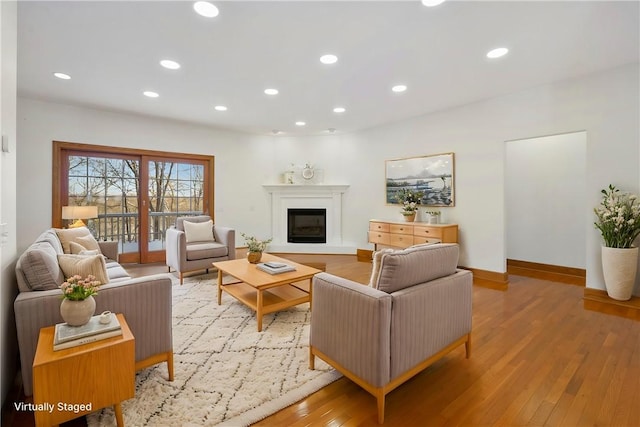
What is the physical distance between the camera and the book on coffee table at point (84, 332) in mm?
1450

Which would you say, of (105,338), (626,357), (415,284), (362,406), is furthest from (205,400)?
(626,357)

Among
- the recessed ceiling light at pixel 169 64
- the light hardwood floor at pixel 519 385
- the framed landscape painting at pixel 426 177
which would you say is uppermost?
the recessed ceiling light at pixel 169 64

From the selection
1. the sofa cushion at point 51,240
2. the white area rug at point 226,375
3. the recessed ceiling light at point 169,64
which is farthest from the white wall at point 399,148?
the white area rug at point 226,375

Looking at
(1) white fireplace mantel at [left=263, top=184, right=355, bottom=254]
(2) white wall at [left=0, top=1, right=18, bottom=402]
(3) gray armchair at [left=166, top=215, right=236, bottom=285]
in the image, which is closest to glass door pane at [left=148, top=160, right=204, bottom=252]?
(3) gray armchair at [left=166, top=215, right=236, bottom=285]

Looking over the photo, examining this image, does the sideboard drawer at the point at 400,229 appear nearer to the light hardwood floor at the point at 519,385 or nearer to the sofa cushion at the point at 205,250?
the light hardwood floor at the point at 519,385

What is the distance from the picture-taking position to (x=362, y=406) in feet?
5.72

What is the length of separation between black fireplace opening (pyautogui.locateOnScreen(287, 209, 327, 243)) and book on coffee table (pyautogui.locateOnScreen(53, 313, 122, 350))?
5.11 m

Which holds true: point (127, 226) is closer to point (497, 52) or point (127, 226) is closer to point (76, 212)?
point (76, 212)

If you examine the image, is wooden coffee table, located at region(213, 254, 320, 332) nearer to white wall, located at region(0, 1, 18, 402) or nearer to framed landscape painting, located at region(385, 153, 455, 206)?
white wall, located at region(0, 1, 18, 402)

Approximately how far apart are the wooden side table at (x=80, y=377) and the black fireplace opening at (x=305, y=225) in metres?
5.17

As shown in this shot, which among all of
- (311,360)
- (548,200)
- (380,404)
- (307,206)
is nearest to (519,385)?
(380,404)

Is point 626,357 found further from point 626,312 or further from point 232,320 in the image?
point 232,320

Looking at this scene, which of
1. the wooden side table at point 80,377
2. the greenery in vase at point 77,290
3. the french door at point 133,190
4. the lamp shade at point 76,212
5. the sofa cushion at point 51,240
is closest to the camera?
the wooden side table at point 80,377

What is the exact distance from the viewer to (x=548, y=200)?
Answer: 191 inches
